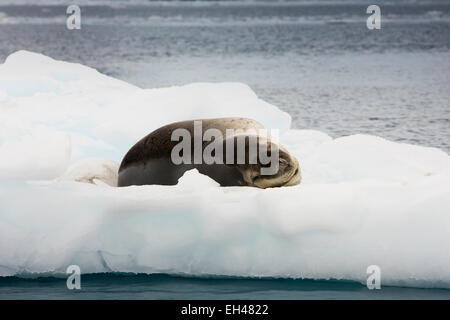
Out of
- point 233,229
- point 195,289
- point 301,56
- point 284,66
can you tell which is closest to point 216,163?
point 233,229

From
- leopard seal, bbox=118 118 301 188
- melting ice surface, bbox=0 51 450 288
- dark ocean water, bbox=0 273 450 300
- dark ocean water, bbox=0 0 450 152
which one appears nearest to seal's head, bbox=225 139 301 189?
leopard seal, bbox=118 118 301 188

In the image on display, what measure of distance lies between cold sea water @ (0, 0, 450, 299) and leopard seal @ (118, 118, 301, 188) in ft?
3.41

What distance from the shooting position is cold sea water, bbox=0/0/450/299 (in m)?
5.05

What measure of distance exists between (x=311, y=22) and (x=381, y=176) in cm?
3911

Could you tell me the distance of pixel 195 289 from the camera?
4988 millimetres

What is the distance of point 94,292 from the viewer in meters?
5.00

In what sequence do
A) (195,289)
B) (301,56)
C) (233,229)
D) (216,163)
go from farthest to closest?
(301,56)
(216,163)
(233,229)
(195,289)

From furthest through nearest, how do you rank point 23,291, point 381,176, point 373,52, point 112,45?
A: point 112,45 < point 373,52 < point 381,176 < point 23,291

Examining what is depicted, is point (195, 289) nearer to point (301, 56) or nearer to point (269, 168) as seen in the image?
point (269, 168)

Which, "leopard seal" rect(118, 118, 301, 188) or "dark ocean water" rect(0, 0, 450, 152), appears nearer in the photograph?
"leopard seal" rect(118, 118, 301, 188)

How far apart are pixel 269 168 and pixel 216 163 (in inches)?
15.7

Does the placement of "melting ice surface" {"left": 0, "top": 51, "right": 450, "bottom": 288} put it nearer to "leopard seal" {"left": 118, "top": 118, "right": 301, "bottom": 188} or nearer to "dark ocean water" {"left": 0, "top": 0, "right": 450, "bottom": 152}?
"leopard seal" {"left": 118, "top": 118, "right": 301, "bottom": 188}
